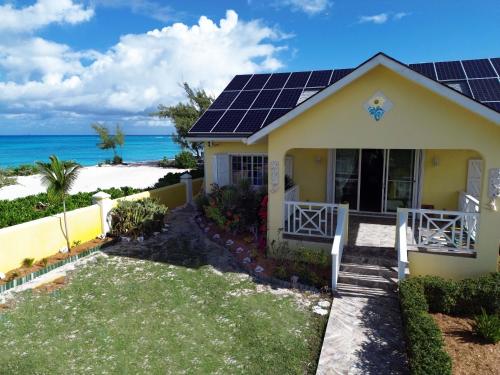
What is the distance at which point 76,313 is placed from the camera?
770 centimetres

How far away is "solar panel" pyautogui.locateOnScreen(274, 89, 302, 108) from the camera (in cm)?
1380

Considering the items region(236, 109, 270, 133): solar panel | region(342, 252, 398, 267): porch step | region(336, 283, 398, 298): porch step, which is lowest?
region(336, 283, 398, 298): porch step

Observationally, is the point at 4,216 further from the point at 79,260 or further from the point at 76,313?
the point at 76,313

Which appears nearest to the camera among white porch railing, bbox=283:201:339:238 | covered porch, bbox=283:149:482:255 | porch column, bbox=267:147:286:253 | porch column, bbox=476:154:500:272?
porch column, bbox=476:154:500:272

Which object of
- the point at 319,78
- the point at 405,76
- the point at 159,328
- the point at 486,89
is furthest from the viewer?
the point at 319,78

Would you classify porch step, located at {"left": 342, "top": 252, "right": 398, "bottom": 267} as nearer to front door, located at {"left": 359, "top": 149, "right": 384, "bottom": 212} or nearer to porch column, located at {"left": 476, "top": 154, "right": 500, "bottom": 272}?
porch column, located at {"left": 476, "top": 154, "right": 500, "bottom": 272}

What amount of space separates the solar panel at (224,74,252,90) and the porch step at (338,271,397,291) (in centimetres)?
1074

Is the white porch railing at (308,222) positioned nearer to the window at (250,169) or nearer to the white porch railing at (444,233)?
the white porch railing at (444,233)

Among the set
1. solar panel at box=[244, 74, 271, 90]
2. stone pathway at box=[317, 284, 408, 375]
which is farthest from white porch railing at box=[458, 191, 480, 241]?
solar panel at box=[244, 74, 271, 90]

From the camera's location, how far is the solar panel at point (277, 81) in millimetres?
15739

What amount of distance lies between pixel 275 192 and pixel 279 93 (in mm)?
6289

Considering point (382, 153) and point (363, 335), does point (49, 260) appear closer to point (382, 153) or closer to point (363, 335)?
point (363, 335)

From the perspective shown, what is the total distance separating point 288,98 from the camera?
14328mm

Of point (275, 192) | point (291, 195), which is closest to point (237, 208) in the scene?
point (291, 195)
